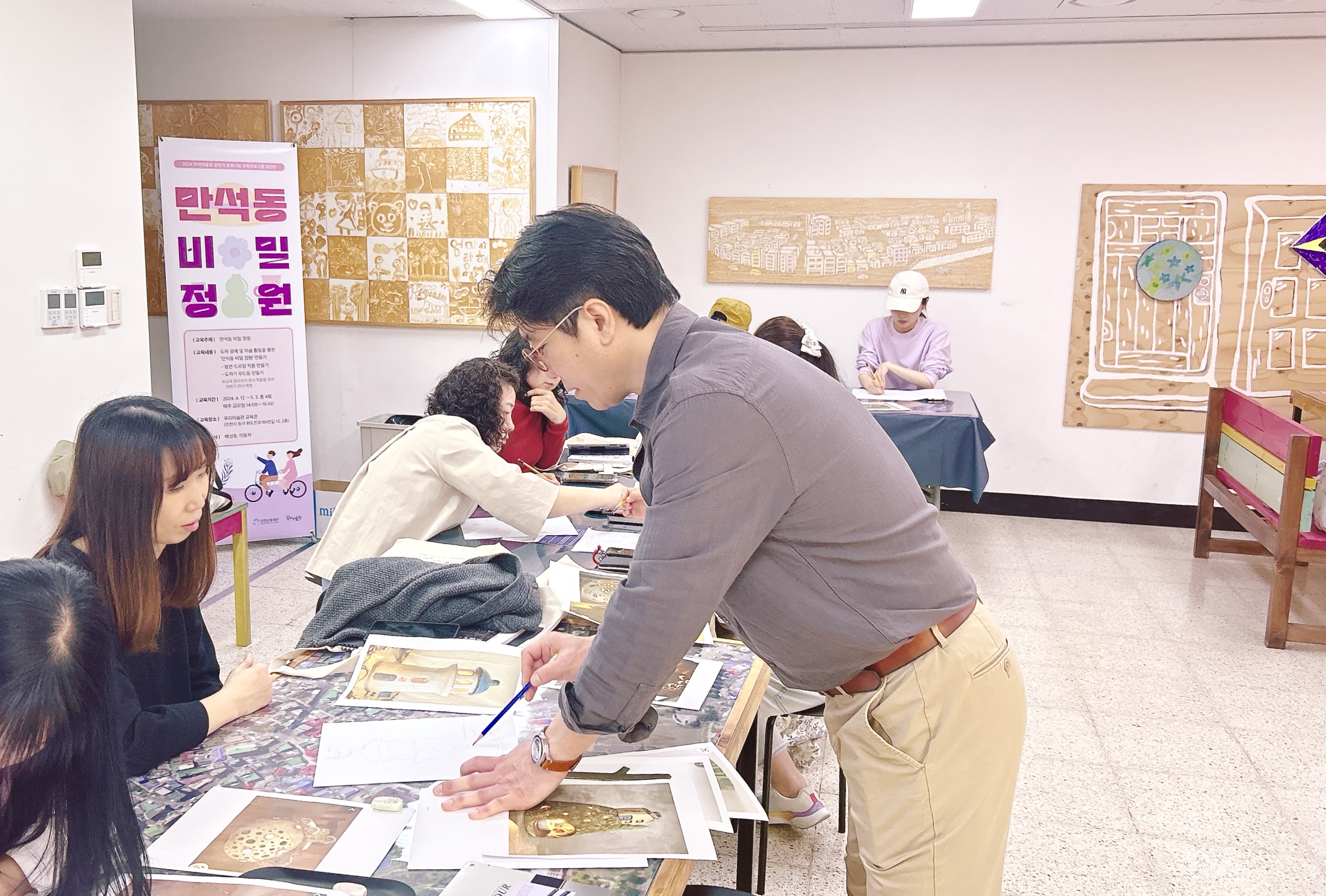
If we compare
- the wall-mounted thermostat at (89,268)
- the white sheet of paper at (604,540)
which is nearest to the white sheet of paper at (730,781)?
the white sheet of paper at (604,540)

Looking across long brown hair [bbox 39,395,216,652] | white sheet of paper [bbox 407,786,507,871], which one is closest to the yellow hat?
long brown hair [bbox 39,395,216,652]

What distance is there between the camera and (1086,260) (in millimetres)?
6109

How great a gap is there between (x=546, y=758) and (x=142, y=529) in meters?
0.79

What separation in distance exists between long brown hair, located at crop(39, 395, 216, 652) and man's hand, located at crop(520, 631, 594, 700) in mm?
624

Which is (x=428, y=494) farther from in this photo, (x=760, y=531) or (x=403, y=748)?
(x=760, y=531)

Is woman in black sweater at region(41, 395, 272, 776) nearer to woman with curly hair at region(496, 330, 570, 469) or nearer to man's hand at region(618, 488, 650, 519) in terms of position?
man's hand at region(618, 488, 650, 519)

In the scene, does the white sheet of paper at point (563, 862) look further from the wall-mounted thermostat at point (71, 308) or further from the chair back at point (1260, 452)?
the chair back at point (1260, 452)

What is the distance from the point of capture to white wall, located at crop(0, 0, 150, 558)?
3.28 metres

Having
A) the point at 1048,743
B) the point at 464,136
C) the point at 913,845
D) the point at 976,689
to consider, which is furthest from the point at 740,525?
the point at 464,136

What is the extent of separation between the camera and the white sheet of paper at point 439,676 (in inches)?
69.2

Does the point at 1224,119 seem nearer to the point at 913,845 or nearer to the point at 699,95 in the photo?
the point at 699,95

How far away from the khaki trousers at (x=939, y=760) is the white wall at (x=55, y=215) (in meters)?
3.04

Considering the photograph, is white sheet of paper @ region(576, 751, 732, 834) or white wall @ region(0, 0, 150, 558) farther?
white wall @ region(0, 0, 150, 558)

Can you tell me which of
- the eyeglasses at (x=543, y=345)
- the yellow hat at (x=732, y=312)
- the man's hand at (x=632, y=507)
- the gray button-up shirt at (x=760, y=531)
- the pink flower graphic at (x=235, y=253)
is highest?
the pink flower graphic at (x=235, y=253)
